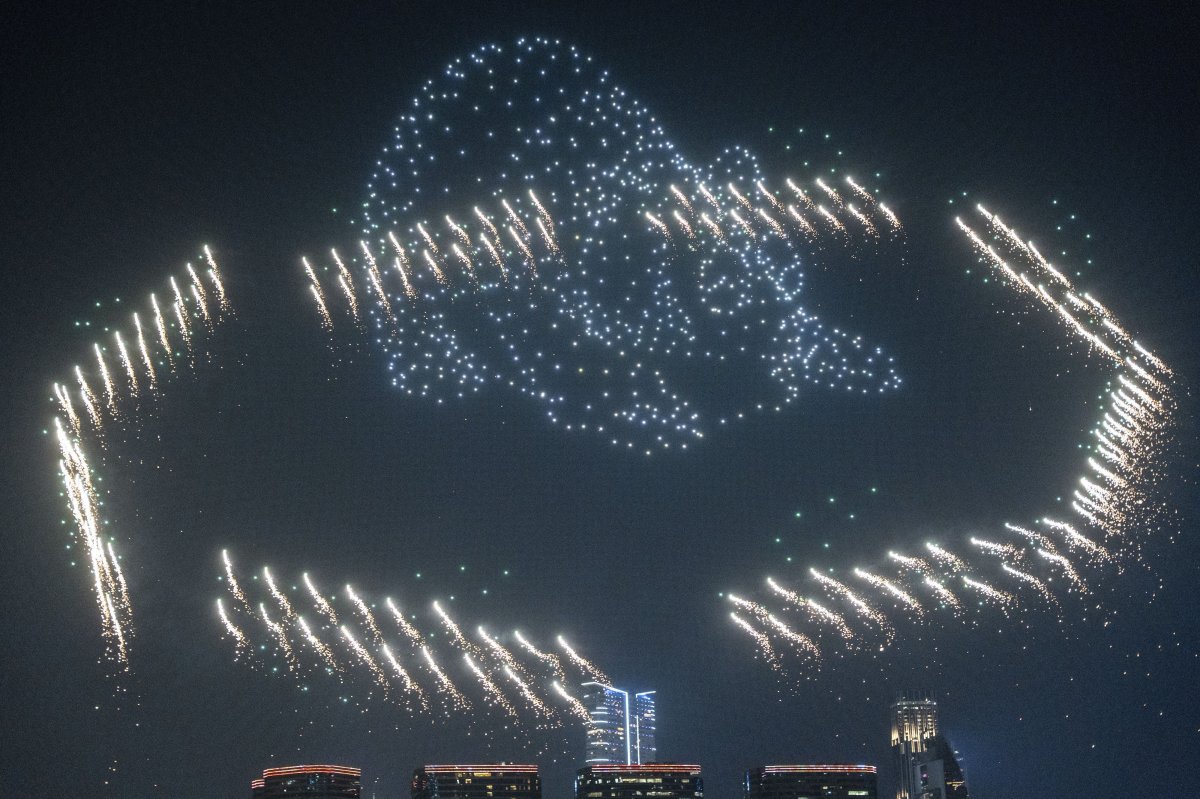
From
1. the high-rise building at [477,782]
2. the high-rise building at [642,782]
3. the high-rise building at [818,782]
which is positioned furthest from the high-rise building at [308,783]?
the high-rise building at [818,782]

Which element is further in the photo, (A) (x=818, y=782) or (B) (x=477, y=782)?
(A) (x=818, y=782)

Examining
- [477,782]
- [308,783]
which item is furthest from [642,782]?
[308,783]

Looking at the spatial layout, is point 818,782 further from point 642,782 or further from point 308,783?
point 308,783

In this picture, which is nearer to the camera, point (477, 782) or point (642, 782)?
point (477, 782)

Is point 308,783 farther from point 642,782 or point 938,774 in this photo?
point 938,774

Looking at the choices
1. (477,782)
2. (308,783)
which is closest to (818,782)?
(477,782)

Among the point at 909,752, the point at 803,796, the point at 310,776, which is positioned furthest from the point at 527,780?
the point at 909,752

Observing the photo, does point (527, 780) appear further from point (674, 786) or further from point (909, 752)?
point (909, 752)
